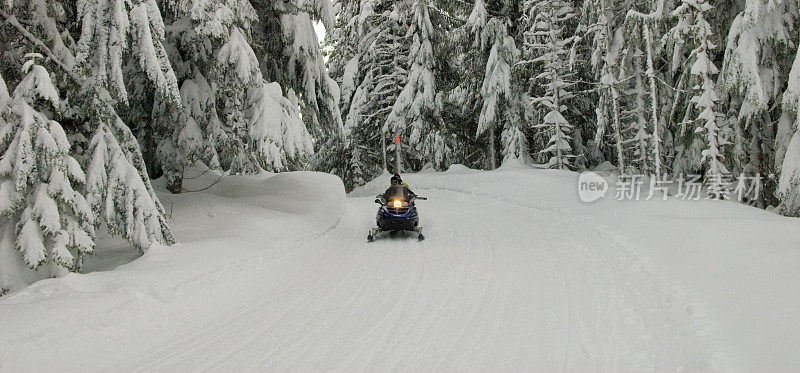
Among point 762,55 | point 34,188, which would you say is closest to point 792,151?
point 762,55

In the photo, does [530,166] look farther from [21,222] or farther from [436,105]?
[21,222]

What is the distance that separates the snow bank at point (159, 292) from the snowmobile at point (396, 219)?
1453 millimetres

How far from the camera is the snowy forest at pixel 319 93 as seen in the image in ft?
20.4

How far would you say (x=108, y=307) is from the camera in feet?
17.9

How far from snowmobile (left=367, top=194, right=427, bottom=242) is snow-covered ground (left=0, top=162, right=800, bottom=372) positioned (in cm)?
46

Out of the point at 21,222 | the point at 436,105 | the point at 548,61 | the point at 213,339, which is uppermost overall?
the point at 548,61

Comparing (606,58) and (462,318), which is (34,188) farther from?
(606,58)

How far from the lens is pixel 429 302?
6555mm

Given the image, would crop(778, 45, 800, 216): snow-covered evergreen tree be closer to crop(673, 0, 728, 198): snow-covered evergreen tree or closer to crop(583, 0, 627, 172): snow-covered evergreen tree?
crop(673, 0, 728, 198): snow-covered evergreen tree

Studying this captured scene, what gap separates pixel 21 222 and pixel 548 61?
2049 centimetres

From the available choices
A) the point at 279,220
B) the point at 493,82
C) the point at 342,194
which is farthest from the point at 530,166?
the point at 279,220

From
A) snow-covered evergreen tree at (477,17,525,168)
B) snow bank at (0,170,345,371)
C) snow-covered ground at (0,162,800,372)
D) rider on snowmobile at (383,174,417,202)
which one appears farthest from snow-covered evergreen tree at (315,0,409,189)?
snow-covered ground at (0,162,800,372)

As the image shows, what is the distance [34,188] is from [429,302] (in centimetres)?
489

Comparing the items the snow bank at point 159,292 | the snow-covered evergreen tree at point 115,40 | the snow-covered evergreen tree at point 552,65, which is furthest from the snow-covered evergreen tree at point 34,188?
the snow-covered evergreen tree at point 552,65
